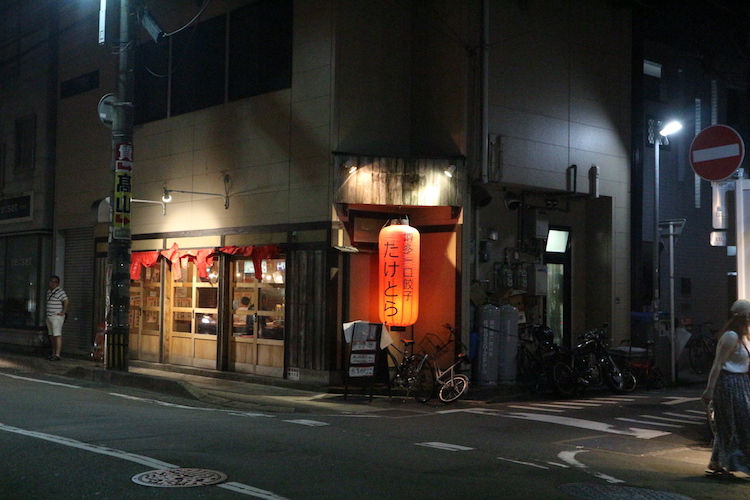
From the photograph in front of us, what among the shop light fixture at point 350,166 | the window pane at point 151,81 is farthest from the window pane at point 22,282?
the shop light fixture at point 350,166

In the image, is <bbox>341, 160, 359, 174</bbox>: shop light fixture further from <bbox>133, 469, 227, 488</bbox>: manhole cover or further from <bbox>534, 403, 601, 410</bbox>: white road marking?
<bbox>133, 469, 227, 488</bbox>: manhole cover

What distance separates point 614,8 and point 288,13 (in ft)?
26.9

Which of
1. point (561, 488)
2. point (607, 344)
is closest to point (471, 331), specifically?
point (607, 344)

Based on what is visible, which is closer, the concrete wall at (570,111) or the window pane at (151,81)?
the concrete wall at (570,111)

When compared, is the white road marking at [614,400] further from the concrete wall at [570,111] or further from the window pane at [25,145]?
the window pane at [25,145]

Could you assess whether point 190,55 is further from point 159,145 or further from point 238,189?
point 238,189

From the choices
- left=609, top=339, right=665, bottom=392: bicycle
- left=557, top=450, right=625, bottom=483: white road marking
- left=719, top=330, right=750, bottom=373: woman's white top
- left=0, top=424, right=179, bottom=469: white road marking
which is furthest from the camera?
left=609, top=339, right=665, bottom=392: bicycle

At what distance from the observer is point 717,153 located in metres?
10.1

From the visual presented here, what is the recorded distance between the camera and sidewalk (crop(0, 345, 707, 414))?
550 inches

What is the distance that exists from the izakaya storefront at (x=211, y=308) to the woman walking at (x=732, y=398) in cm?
980

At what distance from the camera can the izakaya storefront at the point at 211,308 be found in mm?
17094

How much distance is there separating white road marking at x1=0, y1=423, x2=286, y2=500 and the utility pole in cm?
665

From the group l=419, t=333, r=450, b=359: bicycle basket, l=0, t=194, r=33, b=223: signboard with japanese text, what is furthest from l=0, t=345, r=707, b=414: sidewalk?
l=0, t=194, r=33, b=223: signboard with japanese text

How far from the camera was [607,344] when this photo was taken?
18.5 meters
